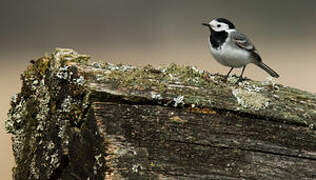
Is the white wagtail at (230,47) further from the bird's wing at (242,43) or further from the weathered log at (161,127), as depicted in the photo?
the weathered log at (161,127)

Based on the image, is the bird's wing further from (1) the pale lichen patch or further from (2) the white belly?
(1) the pale lichen patch

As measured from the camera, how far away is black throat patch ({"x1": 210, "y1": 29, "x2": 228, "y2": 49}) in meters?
6.72

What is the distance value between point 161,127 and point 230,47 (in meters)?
3.86

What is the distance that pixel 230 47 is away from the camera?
6.69m

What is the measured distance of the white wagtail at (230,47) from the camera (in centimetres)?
662

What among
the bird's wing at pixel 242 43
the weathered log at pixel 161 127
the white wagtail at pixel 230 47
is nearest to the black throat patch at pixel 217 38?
the white wagtail at pixel 230 47

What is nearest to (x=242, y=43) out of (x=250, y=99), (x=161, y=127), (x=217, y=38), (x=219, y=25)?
(x=217, y=38)

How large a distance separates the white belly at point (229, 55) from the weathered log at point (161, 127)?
3.16 m

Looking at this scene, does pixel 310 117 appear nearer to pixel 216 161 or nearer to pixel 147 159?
pixel 216 161

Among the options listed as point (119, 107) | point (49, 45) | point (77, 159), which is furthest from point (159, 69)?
point (49, 45)

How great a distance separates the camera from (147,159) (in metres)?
2.86

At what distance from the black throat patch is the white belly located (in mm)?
54

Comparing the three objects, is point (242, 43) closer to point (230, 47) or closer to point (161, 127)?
point (230, 47)

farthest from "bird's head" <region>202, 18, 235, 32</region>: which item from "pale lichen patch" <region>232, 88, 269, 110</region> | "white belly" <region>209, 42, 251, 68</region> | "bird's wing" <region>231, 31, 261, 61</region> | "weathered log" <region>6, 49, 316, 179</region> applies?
"pale lichen patch" <region>232, 88, 269, 110</region>
